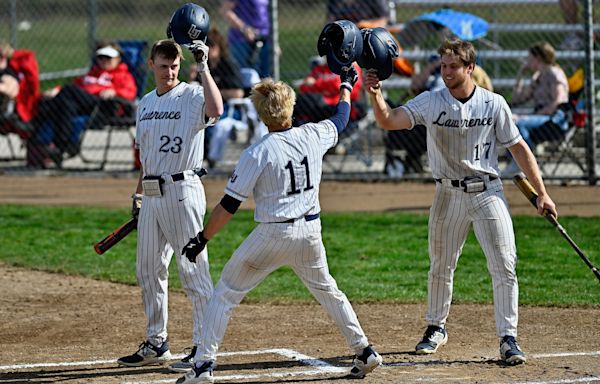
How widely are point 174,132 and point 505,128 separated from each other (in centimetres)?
201

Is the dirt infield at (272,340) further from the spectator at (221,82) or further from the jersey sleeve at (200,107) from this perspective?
the spectator at (221,82)

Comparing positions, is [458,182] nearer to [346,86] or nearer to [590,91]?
[346,86]

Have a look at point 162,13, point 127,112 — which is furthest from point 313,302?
point 162,13

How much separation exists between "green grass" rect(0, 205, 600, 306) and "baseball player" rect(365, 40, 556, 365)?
1991mm

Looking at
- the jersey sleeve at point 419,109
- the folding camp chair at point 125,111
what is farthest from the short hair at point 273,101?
the folding camp chair at point 125,111

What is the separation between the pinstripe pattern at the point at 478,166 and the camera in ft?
22.7

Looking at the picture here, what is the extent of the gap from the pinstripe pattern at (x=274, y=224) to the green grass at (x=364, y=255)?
2.84 meters

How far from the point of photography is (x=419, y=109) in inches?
278

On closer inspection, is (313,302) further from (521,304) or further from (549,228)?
(549,228)

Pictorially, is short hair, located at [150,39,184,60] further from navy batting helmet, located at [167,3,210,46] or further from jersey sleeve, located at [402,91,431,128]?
jersey sleeve, located at [402,91,431,128]

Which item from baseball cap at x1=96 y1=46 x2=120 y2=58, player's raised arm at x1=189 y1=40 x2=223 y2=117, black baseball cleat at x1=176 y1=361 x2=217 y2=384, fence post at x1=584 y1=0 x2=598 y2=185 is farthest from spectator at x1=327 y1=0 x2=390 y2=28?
black baseball cleat at x1=176 y1=361 x2=217 y2=384

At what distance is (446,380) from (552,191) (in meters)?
7.38

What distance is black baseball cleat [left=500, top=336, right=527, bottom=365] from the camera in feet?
22.2

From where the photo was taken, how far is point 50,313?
28.5 feet
